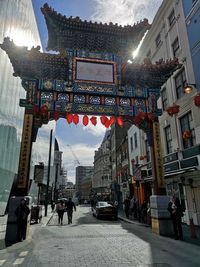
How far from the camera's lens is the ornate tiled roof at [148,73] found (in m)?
11.9

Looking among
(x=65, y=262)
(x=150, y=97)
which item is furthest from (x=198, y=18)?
(x=65, y=262)

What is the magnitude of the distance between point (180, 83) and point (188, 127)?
3.62m

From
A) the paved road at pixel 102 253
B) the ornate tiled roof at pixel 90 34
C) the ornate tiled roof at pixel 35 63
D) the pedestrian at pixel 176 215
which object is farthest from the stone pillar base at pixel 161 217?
the ornate tiled roof at pixel 90 34

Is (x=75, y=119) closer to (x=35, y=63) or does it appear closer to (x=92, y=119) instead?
(x=92, y=119)

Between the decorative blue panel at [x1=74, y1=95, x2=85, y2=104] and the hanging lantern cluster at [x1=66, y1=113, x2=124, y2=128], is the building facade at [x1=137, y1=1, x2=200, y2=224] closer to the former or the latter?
the hanging lantern cluster at [x1=66, y1=113, x2=124, y2=128]

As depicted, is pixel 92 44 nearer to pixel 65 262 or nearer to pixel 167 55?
pixel 167 55

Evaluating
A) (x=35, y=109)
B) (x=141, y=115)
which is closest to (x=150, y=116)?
(x=141, y=115)

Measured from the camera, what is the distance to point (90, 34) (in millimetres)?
11922

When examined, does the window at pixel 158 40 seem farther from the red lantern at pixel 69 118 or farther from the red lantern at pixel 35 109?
the red lantern at pixel 35 109

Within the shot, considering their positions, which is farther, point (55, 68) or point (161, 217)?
point (55, 68)

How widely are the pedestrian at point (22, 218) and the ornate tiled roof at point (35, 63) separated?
6292mm

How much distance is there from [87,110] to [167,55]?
11213 millimetres

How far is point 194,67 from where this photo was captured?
14.5 meters

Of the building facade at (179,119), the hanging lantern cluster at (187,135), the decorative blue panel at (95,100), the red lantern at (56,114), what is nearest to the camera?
the red lantern at (56,114)
